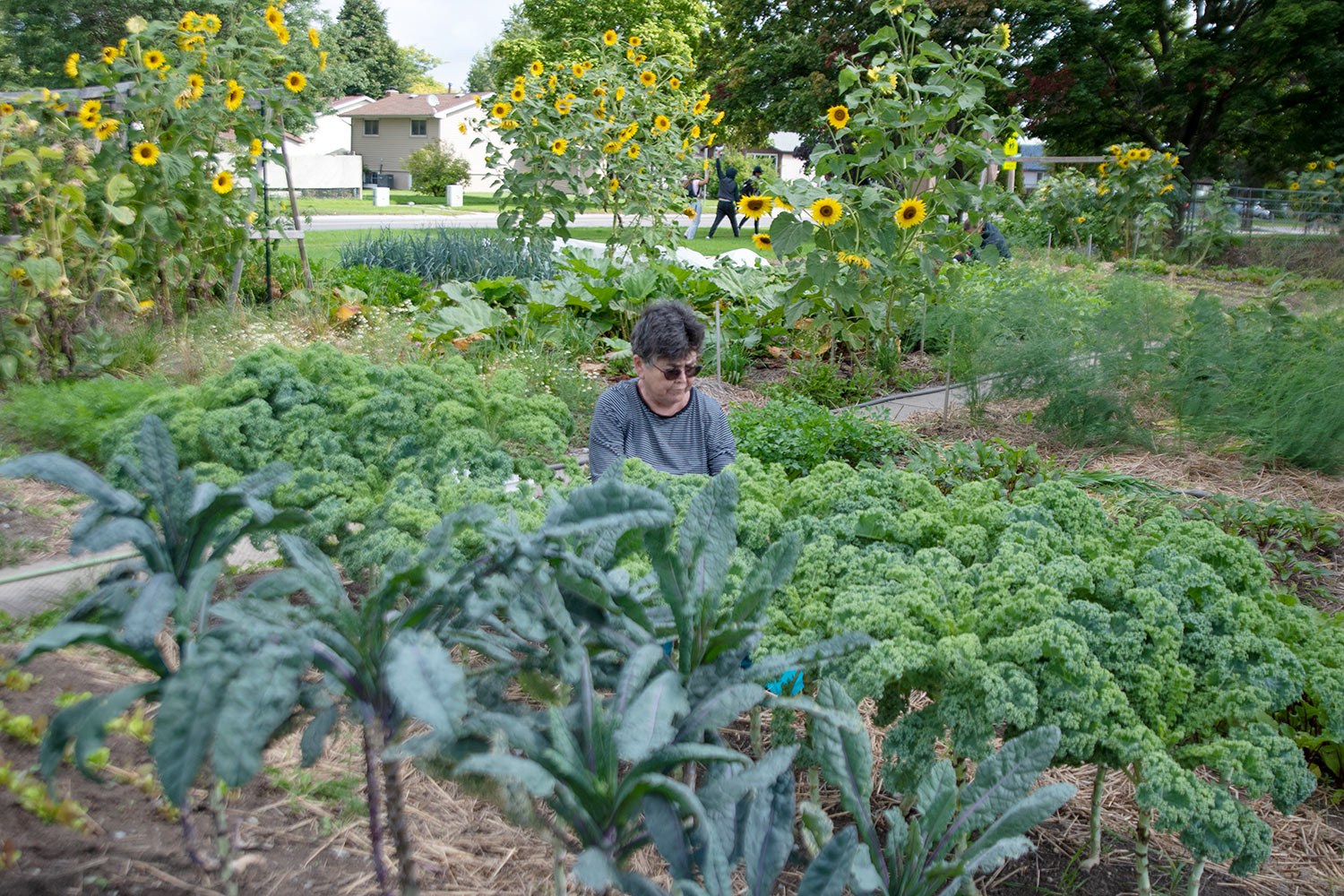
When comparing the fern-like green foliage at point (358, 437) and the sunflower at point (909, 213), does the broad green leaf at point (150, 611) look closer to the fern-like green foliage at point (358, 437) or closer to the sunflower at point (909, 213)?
the fern-like green foliage at point (358, 437)

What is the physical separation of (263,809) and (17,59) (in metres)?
35.0

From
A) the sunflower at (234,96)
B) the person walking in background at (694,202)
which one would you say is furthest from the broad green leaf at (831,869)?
the person walking in background at (694,202)

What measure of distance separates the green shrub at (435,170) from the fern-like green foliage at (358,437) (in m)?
33.3

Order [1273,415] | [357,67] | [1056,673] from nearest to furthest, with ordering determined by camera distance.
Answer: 1. [1056,673]
2. [1273,415]
3. [357,67]

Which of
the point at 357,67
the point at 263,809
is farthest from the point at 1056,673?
the point at 357,67

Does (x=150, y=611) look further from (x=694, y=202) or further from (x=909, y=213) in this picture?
(x=694, y=202)

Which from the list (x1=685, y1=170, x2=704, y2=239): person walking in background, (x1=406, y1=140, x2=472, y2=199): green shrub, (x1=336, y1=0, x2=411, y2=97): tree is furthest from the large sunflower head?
(x1=336, y1=0, x2=411, y2=97): tree

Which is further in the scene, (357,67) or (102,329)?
(357,67)

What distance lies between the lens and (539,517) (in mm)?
1914

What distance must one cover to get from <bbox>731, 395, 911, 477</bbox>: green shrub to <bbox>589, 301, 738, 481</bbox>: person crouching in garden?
0.73m

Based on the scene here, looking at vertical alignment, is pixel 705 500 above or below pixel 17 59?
below

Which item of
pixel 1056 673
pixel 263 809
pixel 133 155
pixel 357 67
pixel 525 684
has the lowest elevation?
pixel 263 809

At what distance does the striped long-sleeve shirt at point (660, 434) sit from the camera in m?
3.48

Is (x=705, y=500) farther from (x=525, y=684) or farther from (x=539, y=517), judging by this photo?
(x=539, y=517)
